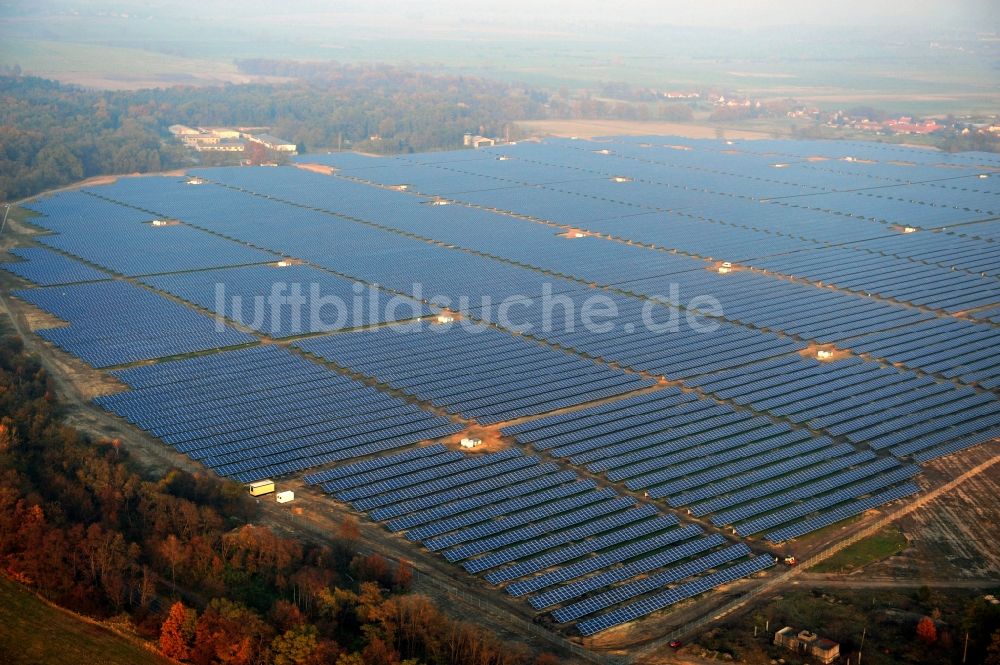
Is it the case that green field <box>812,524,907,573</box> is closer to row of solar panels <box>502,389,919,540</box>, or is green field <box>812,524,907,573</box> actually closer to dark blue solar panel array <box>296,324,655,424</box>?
row of solar panels <box>502,389,919,540</box>

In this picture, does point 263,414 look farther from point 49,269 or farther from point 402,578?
point 49,269

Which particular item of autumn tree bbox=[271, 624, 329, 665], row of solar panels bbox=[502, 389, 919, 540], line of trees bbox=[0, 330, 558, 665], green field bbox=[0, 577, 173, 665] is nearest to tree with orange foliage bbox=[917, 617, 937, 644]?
→ row of solar panels bbox=[502, 389, 919, 540]

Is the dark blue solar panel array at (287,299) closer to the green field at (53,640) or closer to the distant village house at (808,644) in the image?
the green field at (53,640)

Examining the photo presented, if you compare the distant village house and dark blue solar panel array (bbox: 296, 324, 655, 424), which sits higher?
dark blue solar panel array (bbox: 296, 324, 655, 424)

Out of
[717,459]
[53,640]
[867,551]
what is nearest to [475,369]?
[717,459]

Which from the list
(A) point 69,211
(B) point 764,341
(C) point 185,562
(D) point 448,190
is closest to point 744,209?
(D) point 448,190

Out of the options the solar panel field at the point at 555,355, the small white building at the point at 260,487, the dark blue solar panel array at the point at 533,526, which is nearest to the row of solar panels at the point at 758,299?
the solar panel field at the point at 555,355

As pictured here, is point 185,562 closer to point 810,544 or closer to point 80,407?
point 80,407
